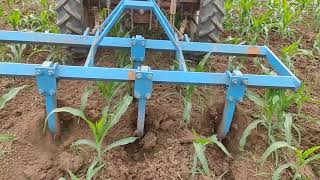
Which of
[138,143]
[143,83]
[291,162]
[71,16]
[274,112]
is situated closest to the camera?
[143,83]

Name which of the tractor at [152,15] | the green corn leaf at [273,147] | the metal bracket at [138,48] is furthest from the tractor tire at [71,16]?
the green corn leaf at [273,147]

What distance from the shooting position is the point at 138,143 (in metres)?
2.41

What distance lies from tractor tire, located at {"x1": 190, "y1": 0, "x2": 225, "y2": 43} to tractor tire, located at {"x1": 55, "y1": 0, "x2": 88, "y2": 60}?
103 centimetres

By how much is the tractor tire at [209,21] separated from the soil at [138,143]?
23.9 inches

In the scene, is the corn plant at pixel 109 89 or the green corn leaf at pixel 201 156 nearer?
the green corn leaf at pixel 201 156

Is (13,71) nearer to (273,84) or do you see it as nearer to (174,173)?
(174,173)

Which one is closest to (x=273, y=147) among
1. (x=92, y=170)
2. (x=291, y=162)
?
(x=291, y=162)

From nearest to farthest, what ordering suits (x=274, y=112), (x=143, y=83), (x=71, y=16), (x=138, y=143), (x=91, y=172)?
(x=91, y=172) → (x=143, y=83) → (x=138, y=143) → (x=274, y=112) → (x=71, y=16)

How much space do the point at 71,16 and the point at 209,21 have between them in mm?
1213

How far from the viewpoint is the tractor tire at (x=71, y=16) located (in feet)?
10.0

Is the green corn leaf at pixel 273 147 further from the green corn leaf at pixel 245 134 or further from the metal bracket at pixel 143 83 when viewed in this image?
the metal bracket at pixel 143 83

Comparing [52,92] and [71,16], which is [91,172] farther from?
[71,16]

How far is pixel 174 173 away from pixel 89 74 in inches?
30.8

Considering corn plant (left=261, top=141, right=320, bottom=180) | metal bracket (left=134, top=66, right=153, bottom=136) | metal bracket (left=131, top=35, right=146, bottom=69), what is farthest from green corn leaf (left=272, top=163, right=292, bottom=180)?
metal bracket (left=131, top=35, right=146, bottom=69)
